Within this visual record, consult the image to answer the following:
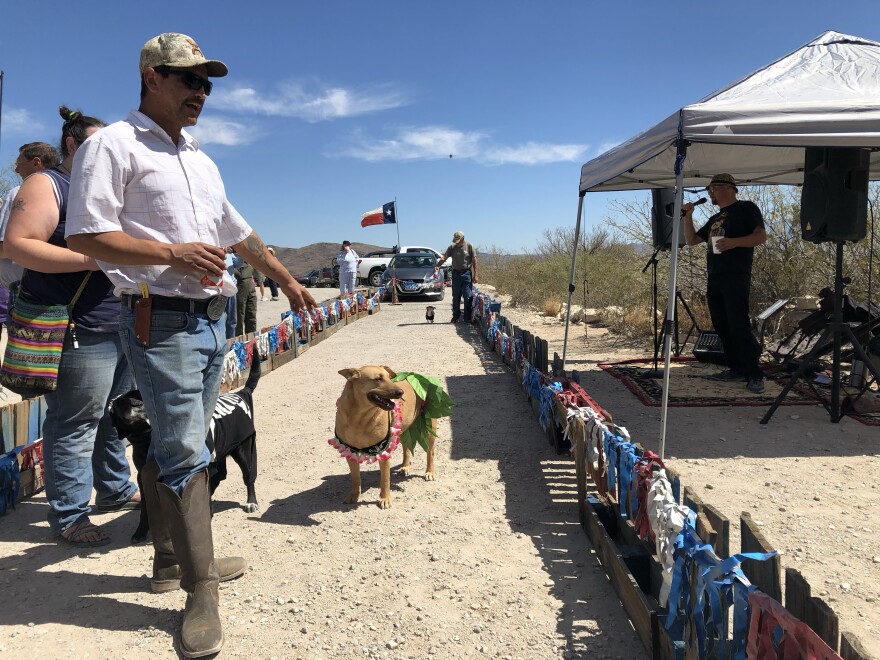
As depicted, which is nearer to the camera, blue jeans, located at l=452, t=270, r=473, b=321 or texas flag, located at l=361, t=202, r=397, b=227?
blue jeans, located at l=452, t=270, r=473, b=321

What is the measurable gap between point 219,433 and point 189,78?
161 centimetres

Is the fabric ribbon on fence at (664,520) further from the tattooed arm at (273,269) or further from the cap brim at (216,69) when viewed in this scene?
the cap brim at (216,69)

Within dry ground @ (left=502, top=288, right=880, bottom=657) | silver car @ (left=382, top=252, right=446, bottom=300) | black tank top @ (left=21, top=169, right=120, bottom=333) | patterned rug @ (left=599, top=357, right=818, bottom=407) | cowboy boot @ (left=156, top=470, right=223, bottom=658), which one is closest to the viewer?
cowboy boot @ (left=156, top=470, right=223, bottom=658)

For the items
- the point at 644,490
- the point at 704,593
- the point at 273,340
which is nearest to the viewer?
the point at 704,593

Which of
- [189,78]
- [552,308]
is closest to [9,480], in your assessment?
[189,78]

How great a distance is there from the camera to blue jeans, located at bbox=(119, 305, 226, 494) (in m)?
2.09

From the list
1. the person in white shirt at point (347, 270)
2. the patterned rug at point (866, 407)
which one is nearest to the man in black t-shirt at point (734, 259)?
the patterned rug at point (866, 407)

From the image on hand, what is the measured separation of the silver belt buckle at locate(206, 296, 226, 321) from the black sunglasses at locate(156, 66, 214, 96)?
2.36 ft

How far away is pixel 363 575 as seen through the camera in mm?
2748

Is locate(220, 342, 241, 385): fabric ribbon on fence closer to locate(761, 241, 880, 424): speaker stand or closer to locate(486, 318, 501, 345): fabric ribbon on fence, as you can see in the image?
locate(486, 318, 501, 345): fabric ribbon on fence

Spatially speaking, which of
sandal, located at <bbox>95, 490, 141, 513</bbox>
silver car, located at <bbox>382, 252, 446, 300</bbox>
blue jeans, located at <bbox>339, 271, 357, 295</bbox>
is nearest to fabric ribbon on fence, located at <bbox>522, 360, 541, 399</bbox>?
sandal, located at <bbox>95, 490, 141, 513</bbox>

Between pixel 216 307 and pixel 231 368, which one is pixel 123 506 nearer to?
pixel 216 307

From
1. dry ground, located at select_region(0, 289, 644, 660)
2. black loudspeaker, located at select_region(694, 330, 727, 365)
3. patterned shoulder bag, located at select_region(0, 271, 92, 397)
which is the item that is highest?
patterned shoulder bag, located at select_region(0, 271, 92, 397)

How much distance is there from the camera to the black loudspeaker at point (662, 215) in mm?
6672
